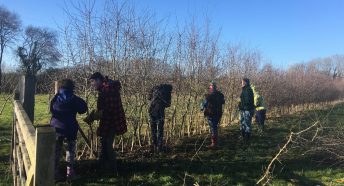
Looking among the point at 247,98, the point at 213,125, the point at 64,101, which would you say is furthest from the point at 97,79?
the point at 247,98

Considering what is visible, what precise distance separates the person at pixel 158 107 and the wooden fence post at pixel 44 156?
6.03m

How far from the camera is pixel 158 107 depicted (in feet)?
27.2

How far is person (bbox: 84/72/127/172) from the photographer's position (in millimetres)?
6527

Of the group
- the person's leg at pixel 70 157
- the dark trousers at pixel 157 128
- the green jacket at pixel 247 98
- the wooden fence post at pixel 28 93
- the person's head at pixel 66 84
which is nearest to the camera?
the person's head at pixel 66 84

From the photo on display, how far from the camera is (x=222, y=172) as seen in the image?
7031 millimetres

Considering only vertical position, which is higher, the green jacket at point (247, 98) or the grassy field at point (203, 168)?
the green jacket at point (247, 98)

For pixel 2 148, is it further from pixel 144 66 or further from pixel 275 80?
pixel 275 80

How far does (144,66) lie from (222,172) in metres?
3.03

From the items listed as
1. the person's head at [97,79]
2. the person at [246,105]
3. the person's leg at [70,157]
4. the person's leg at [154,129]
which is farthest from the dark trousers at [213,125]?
the person's leg at [70,157]

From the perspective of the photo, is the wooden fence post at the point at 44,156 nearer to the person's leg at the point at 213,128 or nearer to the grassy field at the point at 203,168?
the grassy field at the point at 203,168

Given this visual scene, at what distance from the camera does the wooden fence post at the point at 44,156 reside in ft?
6.93

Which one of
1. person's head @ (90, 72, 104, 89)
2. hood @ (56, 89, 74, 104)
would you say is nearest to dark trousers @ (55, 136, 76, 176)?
hood @ (56, 89, 74, 104)

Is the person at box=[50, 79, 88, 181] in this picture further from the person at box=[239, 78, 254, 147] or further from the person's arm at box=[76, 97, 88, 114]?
the person at box=[239, 78, 254, 147]

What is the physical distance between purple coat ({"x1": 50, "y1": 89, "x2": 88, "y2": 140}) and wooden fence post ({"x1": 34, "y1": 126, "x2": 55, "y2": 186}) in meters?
3.74
